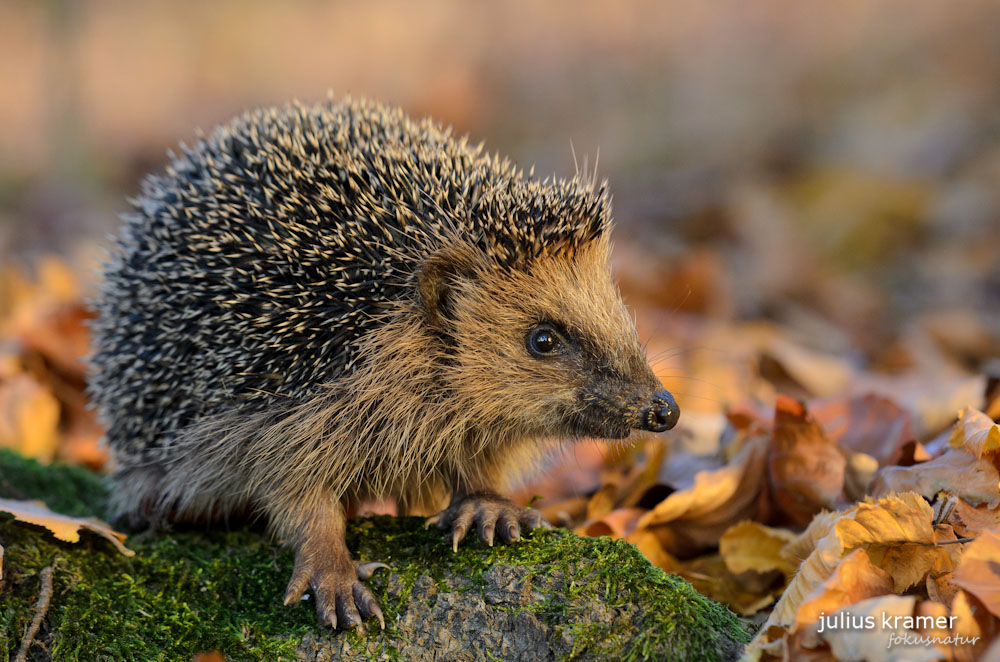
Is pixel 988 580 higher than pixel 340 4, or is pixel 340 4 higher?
pixel 340 4

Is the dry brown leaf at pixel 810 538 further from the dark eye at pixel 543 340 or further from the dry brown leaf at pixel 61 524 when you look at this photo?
the dry brown leaf at pixel 61 524

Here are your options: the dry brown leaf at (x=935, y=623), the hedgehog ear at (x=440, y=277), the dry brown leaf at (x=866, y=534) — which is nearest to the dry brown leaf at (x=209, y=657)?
the hedgehog ear at (x=440, y=277)

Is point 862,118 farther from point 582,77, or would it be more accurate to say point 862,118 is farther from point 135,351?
point 135,351

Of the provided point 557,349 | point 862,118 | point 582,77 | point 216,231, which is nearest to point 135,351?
point 216,231

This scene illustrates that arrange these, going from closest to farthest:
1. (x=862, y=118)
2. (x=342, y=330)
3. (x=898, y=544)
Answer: (x=898, y=544) → (x=342, y=330) → (x=862, y=118)

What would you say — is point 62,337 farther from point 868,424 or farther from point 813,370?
point 813,370

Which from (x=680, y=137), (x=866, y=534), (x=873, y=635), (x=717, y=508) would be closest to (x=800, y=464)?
(x=717, y=508)
